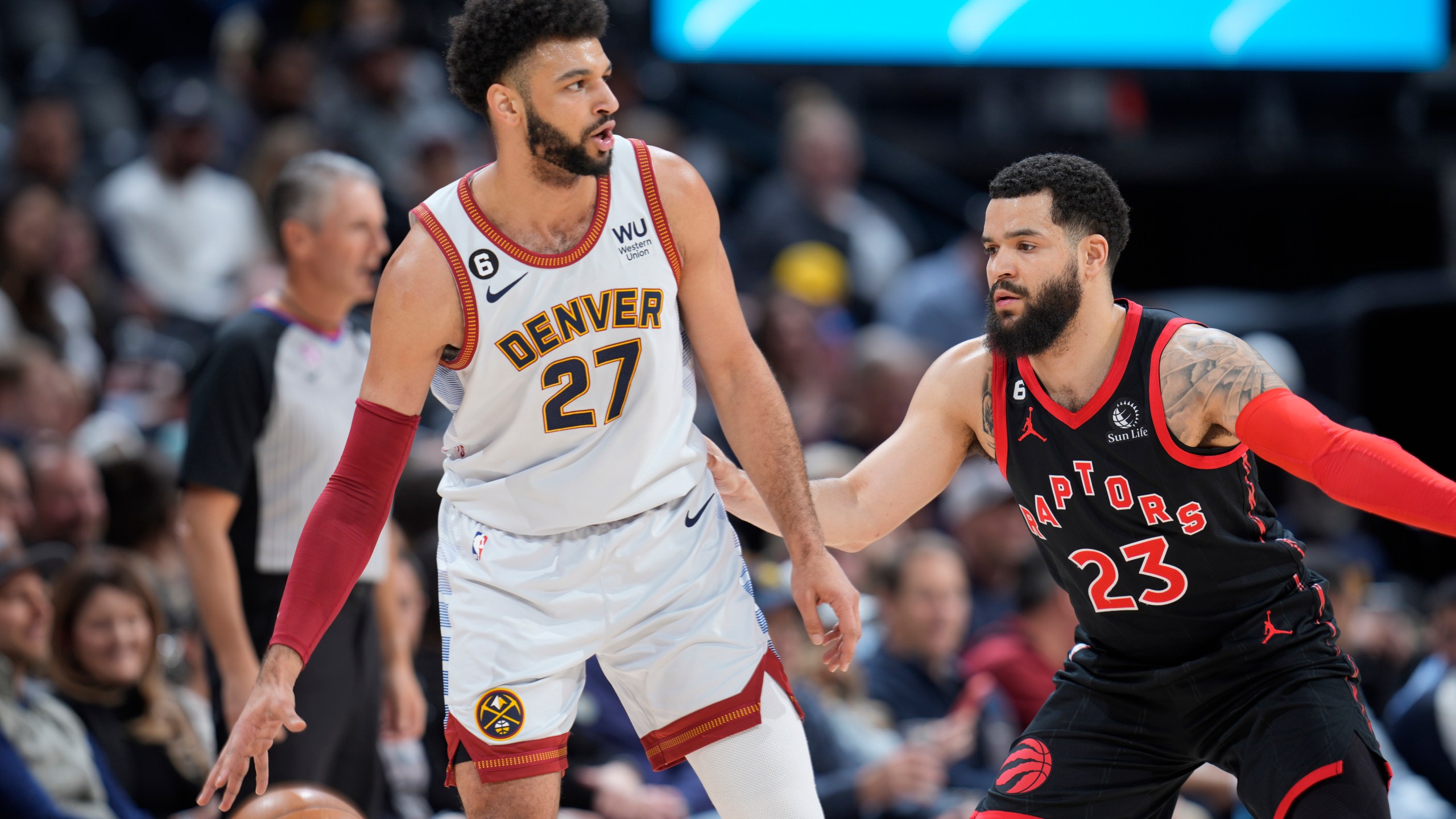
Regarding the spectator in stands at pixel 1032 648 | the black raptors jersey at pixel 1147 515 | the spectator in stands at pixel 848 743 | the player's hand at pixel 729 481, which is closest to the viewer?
the black raptors jersey at pixel 1147 515

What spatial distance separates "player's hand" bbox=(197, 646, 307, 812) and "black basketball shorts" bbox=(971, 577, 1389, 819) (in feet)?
5.55

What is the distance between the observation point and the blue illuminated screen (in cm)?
1023

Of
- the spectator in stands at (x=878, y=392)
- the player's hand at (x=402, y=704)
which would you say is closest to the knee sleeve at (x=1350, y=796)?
A: the player's hand at (x=402, y=704)

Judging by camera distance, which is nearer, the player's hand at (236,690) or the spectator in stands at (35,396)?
the player's hand at (236,690)

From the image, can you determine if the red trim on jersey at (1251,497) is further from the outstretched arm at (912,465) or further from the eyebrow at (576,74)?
the eyebrow at (576,74)

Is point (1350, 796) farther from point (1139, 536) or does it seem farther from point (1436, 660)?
point (1436, 660)

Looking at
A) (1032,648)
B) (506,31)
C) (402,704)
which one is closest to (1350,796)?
(506,31)

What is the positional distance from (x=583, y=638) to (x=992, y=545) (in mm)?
4870

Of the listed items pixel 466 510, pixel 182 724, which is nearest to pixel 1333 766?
pixel 466 510

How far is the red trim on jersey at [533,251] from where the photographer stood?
11.7 feet

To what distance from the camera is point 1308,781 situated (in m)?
3.54

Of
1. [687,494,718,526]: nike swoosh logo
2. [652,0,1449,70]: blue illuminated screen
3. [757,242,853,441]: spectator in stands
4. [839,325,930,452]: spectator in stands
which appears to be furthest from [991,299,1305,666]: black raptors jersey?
[652,0,1449,70]: blue illuminated screen

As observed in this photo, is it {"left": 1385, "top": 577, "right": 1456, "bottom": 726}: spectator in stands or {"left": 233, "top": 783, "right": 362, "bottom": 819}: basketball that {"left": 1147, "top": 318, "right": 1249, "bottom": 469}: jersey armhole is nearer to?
{"left": 233, "top": 783, "right": 362, "bottom": 819}: basketball

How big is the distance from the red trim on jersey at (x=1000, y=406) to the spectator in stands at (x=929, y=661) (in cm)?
269
